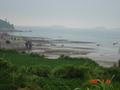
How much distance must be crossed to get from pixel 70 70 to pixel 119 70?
234 cm

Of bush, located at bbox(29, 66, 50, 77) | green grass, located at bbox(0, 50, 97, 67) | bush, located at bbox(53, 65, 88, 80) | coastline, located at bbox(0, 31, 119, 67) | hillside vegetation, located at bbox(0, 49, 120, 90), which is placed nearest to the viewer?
hillside vegetation, located at bbox(0, 49, 120, 90)

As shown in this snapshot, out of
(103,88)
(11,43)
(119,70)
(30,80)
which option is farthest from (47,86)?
(11,43)

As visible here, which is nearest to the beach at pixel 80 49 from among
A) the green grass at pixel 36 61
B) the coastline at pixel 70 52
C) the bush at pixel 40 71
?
the coastline at pixel 70 52

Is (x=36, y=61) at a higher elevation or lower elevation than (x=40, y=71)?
lower

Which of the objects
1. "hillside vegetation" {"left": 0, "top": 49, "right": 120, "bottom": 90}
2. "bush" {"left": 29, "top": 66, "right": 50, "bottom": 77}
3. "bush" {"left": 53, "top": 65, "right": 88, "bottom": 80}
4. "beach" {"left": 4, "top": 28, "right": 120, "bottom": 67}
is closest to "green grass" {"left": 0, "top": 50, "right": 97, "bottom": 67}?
"bush" {"left": 29, "top": 66, "right": 50, "bottom": 77}

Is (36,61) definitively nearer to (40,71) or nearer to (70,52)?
(40,71)

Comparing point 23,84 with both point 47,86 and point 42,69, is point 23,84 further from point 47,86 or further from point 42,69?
point 42,69

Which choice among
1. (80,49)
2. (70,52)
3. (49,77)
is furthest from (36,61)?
(80,49)

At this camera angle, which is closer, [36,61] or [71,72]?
[71,72]

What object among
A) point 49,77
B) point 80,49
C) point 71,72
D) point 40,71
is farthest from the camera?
point 80,49

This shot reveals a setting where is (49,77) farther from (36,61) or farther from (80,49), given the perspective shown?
(80,49)

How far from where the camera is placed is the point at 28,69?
13133mm

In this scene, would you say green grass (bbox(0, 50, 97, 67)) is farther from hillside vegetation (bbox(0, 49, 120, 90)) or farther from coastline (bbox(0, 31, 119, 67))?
coastline (bbox(0, 31, 119, 67))

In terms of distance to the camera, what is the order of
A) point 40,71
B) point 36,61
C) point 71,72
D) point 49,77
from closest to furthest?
point 49,77 → point 71,72 → point 40,71 → point 36,61
